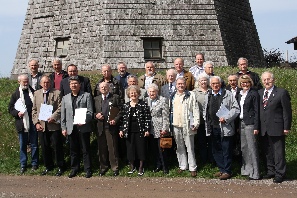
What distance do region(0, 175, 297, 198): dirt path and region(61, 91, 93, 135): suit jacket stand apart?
979mm

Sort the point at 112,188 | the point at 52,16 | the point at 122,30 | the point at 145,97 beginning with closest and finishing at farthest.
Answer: the point at 112,188 < the point at 145,97 < the point at 122,30 < the point at 52,16

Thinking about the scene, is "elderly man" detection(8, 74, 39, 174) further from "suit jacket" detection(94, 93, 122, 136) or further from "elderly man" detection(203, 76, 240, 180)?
Result: "elderly man" detection(203, 76, 240, 180)

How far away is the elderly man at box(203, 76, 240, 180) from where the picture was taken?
29.2 feet

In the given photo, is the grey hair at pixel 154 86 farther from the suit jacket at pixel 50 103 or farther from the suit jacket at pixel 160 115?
the suit jacket at pixel 50 103

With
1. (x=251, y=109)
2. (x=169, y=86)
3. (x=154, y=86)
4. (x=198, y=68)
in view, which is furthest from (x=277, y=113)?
(x=198, y=68)

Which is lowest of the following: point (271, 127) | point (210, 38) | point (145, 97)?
point (271, 127)

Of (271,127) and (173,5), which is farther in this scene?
(173,5)

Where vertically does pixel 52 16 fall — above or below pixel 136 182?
above

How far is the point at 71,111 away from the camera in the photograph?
939 cm

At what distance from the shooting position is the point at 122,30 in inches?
675

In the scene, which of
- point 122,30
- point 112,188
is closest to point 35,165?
point 112,188

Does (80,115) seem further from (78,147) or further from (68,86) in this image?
(68,86)

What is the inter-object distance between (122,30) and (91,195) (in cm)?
1020

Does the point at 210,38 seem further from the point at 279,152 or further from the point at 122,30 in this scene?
the point at 279,152
